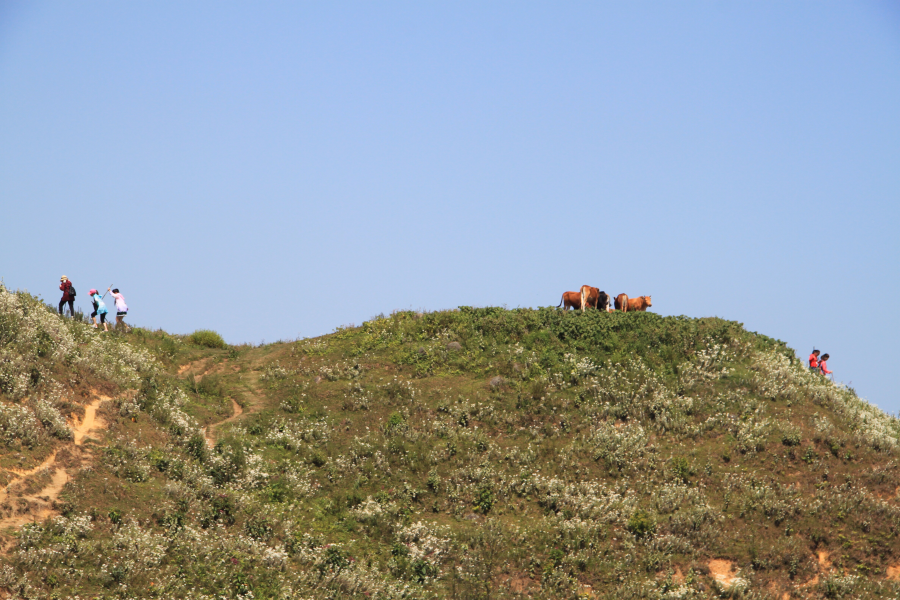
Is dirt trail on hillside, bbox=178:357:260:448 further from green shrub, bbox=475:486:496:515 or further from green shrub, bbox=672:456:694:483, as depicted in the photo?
green shrub, bbox=672:456:694:483

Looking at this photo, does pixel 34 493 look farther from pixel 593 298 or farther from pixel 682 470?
pixel 593 298

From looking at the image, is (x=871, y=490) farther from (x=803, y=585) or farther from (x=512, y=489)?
(x=512, y=489)

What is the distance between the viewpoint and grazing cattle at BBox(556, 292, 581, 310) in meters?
34.4

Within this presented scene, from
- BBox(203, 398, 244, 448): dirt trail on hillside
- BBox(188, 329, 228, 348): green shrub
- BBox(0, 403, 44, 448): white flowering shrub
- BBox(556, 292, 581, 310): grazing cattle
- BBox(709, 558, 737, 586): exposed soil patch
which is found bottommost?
BBox(709, 558, 737, 586): exposed soil patch

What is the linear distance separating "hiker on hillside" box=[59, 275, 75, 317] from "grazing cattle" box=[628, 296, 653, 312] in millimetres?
25181

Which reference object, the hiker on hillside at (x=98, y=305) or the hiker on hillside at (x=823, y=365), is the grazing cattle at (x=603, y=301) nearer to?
the hiker on hillside at (x=823, y=365)

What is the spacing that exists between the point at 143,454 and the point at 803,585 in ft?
63.5

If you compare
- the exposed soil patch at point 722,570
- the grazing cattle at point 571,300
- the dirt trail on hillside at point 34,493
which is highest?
the grazing cattle at point 571,300

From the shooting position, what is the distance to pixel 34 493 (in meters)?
18.0

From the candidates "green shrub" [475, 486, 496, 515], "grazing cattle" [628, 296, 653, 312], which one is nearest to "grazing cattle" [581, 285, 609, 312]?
"grazing cattle" [628, 296, 653, 312]

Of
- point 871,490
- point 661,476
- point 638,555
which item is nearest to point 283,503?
point 638,555

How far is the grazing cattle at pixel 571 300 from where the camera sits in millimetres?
34406

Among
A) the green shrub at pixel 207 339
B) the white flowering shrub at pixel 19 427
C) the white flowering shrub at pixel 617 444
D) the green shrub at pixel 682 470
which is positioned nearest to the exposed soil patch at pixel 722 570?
the green shrub at pixel 682 470

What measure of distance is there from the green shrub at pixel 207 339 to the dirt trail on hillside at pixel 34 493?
14580 millimetres
